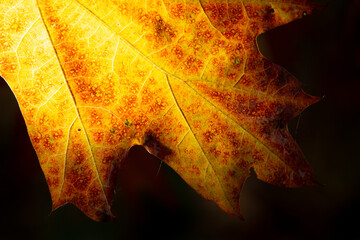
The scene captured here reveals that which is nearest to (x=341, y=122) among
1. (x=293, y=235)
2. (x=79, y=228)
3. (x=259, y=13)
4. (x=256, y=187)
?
(x=256, y=187)

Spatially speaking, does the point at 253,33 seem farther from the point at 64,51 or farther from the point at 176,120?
the point at 64,51

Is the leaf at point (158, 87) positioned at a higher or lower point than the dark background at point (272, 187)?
higher

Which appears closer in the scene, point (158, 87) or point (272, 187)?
point (158, 87)

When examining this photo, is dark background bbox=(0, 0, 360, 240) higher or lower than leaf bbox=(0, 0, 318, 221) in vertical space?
lower

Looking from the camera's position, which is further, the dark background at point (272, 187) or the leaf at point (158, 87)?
the dark background at point (272, 187)

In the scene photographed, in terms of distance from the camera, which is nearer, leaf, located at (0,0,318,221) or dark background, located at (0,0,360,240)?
leaf, located at (0,0,318,221)
